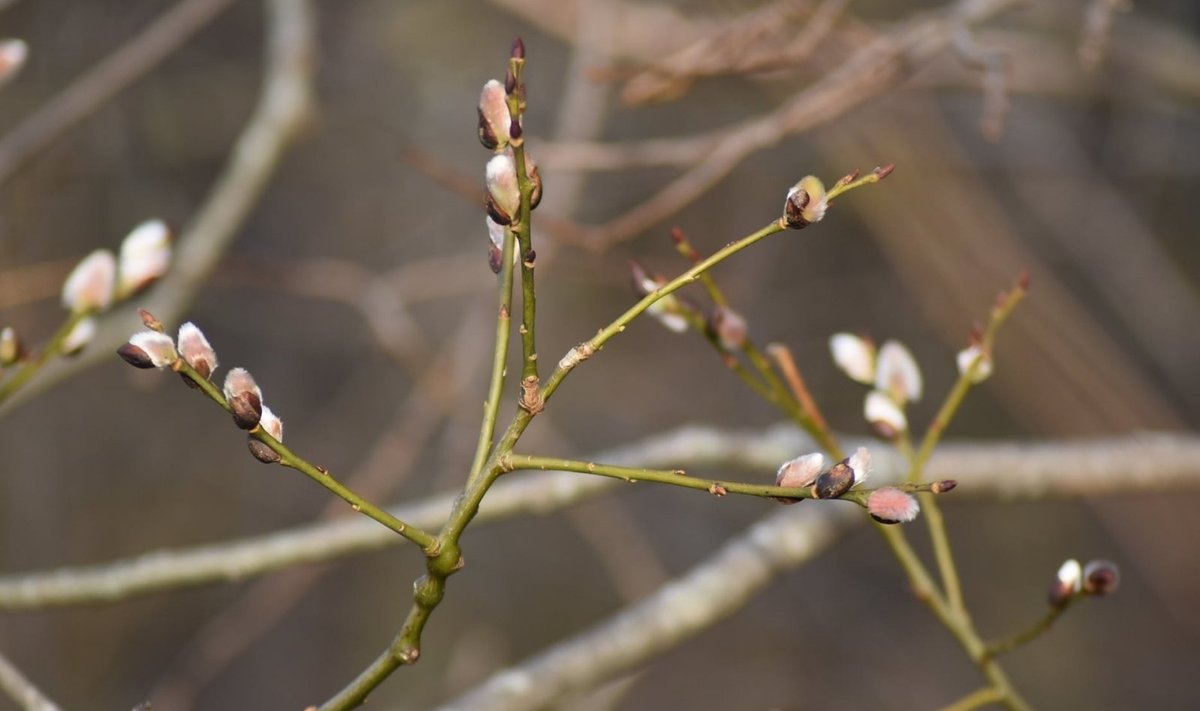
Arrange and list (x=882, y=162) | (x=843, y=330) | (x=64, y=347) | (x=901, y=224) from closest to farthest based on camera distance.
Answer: (x=64, y=347)
(x=882, y=162)
(x=901, y=224)
(x=843, y=330)

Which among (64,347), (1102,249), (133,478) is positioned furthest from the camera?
(133,478)

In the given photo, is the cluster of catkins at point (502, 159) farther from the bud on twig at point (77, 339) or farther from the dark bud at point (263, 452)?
the bud on twig at point (77, 339)

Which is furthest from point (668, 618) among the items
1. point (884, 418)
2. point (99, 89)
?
point (99, 89)

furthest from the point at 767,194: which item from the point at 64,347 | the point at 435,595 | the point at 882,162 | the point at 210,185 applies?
the point at 435,595

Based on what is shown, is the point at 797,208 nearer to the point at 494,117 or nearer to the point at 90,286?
the point at 494,117

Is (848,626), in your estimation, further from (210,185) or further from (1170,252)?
(210,185)

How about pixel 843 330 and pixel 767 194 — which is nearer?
pixel 767 194

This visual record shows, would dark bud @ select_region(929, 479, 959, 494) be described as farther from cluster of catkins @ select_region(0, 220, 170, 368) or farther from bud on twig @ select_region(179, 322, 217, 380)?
cluster of catkins @ select_region(0, 220, 170, 368)
